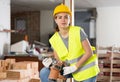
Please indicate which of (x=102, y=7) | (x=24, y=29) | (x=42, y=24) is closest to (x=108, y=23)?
(x=102, y=7)

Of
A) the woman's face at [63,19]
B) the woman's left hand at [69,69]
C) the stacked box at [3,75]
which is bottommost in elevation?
the stacked box at [3,75]

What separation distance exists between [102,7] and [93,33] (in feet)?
2.96

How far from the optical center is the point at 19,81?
2916mm

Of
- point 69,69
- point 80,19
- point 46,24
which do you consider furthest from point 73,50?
point 46,24

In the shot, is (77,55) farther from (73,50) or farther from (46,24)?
(46,24)

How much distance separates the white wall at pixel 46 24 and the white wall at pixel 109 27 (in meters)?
1.72

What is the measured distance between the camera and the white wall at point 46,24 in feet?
29.1

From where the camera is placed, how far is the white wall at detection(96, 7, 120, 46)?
8.05 metres

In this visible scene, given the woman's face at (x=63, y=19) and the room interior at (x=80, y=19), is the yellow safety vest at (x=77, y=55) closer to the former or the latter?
the woman's face at (x=63, y=19)

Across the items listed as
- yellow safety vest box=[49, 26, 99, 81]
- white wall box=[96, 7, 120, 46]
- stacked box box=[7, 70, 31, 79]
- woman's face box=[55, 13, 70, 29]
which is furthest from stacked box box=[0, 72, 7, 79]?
white wall box=[96, 7, 120, 46]

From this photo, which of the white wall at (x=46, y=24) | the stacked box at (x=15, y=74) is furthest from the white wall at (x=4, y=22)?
the white wall at (x=46, y=24)

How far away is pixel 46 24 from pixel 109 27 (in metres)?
2.23

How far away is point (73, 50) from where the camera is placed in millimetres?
1997

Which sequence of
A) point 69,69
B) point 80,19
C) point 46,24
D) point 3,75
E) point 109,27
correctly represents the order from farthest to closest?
point 46,24 → point 80,19 → point 109,27 → point 3,75 → point 69,69
